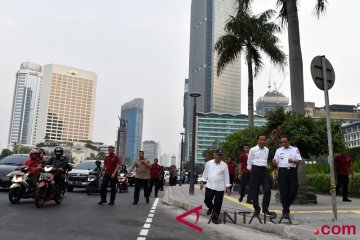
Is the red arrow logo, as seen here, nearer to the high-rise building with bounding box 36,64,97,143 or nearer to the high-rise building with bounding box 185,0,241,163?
the high-rise building with bounding box 185,0,241,163

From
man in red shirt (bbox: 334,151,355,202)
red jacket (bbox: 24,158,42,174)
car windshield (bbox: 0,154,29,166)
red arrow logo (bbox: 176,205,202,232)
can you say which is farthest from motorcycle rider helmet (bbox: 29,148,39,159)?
man in red shirt (bbox: 334,151,355,202)

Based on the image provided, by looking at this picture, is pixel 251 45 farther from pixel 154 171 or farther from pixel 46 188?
pixel 46 188

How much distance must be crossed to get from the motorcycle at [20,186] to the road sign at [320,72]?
26.7 ft

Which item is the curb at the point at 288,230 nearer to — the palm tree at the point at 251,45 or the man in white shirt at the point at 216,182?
the man in white shirt at the point at 216,182

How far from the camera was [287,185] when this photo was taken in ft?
26.6

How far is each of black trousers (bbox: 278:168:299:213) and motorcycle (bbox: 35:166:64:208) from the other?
6269mm

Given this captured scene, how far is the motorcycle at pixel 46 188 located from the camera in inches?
398

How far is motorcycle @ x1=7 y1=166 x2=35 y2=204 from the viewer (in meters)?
10.4

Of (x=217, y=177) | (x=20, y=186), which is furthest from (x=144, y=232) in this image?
(x=20, y=186)

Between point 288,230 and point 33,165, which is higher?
point 33,165

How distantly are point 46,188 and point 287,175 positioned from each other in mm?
6535

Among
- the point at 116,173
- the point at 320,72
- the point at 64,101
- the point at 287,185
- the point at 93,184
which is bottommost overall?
the point at 93,184

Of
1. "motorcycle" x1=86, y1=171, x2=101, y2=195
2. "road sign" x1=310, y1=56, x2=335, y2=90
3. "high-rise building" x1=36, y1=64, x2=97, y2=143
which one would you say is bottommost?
"motorcycle" x1=86, y1=171, x2=101, y2=195

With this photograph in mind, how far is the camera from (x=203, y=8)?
176 metres
